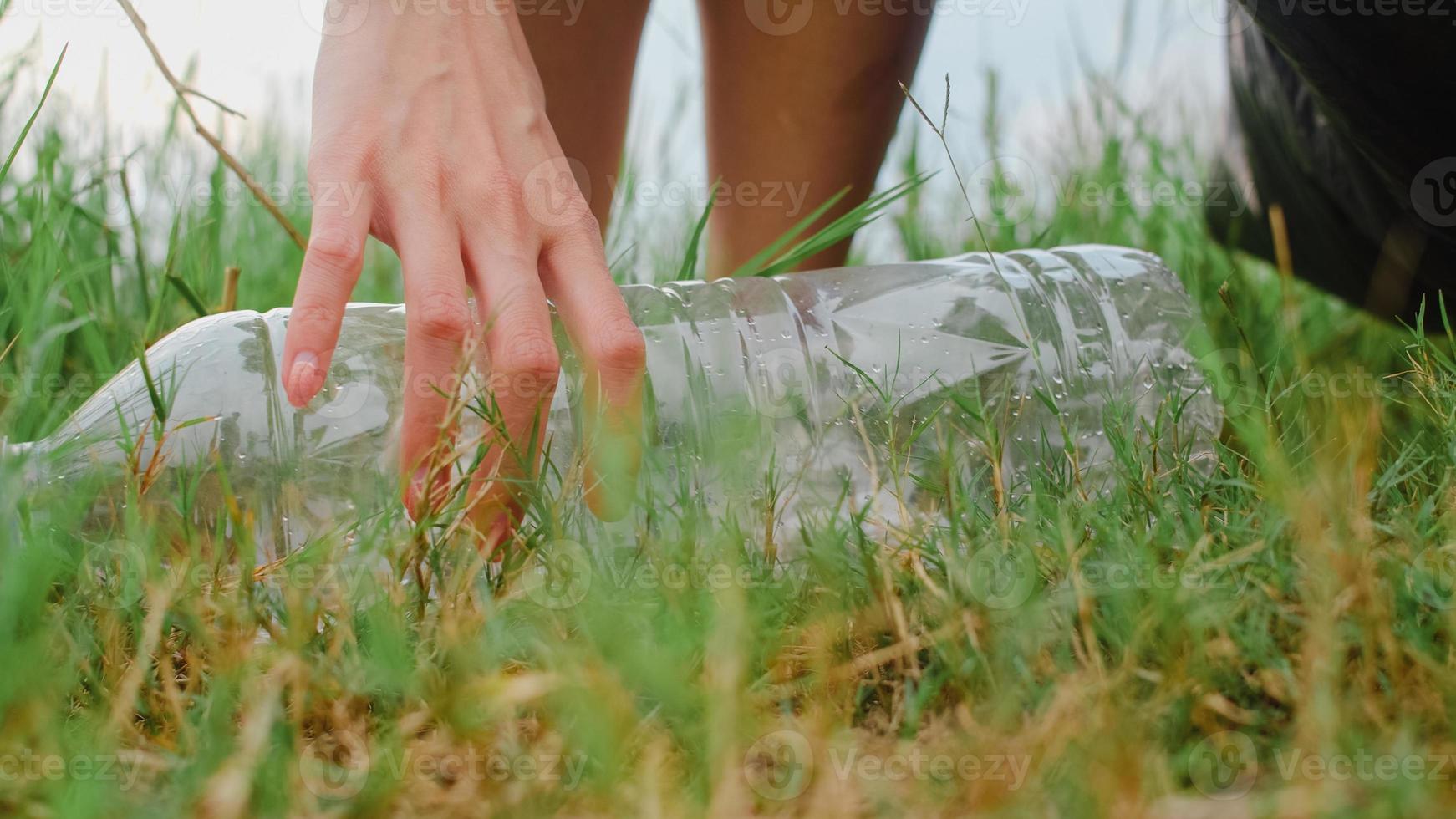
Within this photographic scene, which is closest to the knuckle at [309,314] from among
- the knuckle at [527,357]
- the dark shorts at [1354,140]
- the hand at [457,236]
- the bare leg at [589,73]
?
the hand at [457,236]

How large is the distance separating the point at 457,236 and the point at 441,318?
0.35 feet

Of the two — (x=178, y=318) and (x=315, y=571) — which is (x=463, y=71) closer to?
(x=315, y=571)

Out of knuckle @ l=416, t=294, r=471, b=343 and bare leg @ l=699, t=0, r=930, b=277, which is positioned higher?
bare leg @ l=699, t=0, r=930, b=277

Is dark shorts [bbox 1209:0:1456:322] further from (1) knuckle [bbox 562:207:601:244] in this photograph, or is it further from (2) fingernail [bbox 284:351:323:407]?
(2) fingernail [bbox 284:351:323:407]

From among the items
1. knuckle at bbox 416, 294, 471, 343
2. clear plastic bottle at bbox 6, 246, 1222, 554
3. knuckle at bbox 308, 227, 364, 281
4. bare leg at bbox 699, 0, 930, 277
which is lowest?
clear plastic bottle at bbox 6, 246, 1222, 554

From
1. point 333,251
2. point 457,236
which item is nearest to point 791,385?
point 457,236

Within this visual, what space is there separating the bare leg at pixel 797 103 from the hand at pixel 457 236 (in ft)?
2.54

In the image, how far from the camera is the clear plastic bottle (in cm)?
129

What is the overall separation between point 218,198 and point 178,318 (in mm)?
436

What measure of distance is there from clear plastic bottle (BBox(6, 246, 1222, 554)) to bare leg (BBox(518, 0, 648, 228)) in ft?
1.31

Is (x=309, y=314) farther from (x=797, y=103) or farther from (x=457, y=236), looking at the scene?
(x=797, y=103)

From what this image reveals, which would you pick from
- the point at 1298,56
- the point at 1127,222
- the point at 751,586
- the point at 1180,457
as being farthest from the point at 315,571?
the point at 1127,222

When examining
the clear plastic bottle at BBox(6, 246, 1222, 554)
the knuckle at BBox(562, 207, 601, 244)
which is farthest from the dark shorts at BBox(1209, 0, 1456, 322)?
the knuckle at BBox(562, 207, 601, 244)

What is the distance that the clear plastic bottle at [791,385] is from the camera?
4.23ft
